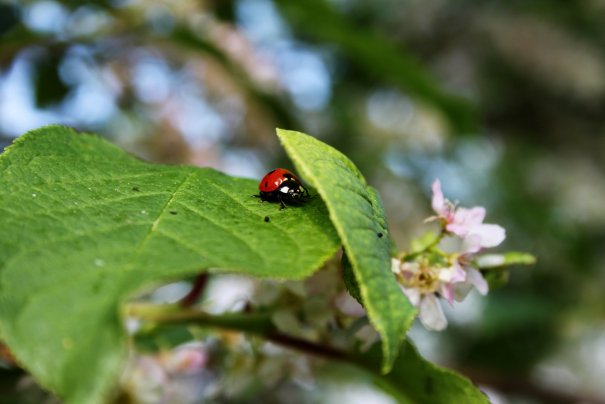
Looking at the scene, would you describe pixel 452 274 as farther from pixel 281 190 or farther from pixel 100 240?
pixel 100 240

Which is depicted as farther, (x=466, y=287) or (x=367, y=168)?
(x=367, y=168)

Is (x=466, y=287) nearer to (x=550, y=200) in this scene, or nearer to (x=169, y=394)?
(x=169, y=394)

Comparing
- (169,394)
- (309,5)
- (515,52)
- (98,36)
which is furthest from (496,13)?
(169,394)

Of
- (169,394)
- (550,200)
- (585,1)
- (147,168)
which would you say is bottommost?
(169,394)

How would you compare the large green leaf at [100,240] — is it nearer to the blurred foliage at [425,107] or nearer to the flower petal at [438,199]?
the flower petal at [438,199]

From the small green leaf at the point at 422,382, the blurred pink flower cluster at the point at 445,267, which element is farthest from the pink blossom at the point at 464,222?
the small green leaf at the point at 422,382


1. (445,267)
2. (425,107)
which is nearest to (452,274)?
(445,267)
